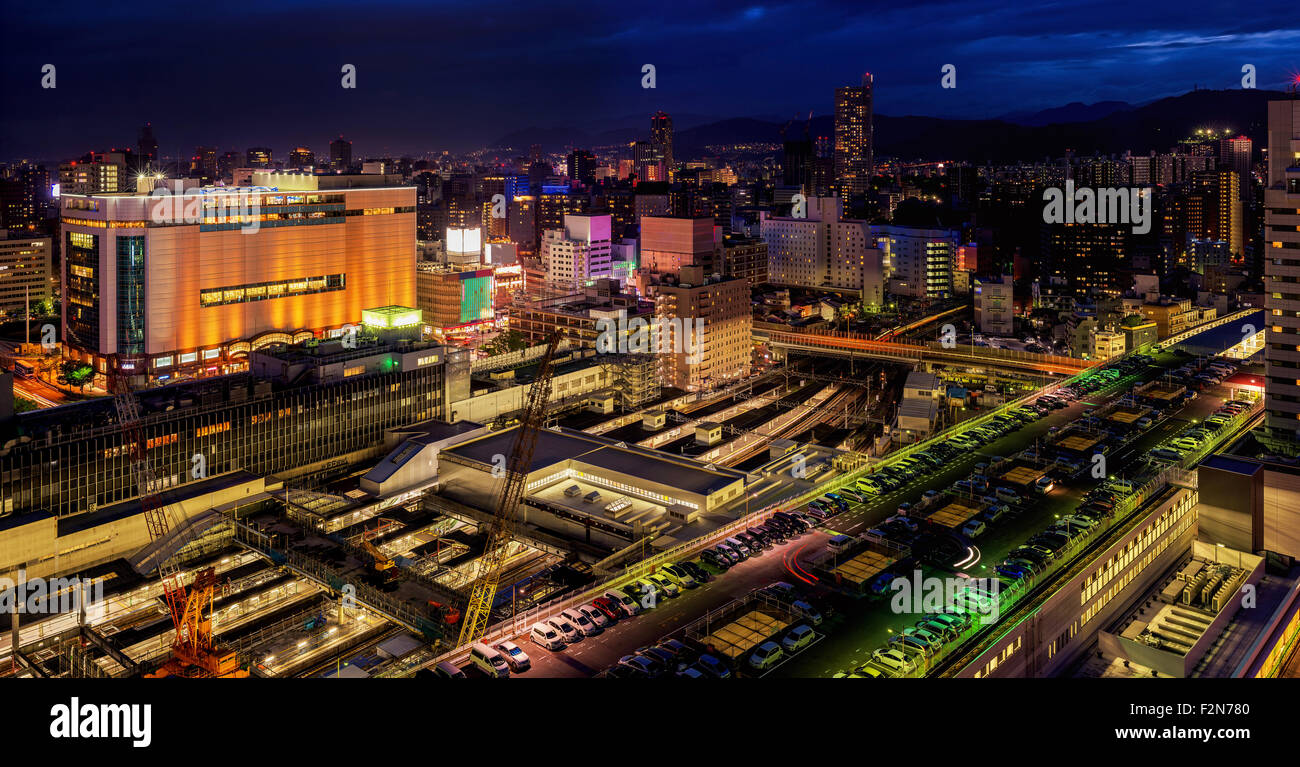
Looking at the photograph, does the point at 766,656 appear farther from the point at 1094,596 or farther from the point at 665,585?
the point at 1094,596

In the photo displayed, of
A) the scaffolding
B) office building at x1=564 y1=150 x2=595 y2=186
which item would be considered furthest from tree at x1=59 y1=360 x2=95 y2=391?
office building at x1=564 y1=150 x2=595 y2=186

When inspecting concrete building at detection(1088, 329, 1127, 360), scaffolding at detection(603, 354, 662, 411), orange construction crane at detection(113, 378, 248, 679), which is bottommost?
orange construction crane at detection(113, 378, 248, 679)

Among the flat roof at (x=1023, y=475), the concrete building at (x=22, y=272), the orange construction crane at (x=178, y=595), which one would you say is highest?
the concrete building at (x=22, y=272)

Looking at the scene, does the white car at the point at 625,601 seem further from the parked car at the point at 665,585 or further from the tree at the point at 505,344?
the tree at the point at 505,344

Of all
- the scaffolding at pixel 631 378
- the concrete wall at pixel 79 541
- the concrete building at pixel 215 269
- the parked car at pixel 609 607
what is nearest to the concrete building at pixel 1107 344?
the scaffolding at pixel 631 378

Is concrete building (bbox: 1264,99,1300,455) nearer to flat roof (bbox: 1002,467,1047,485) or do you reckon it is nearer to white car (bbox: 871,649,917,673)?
flat roof (bbox: 1002,467,1047,485)
